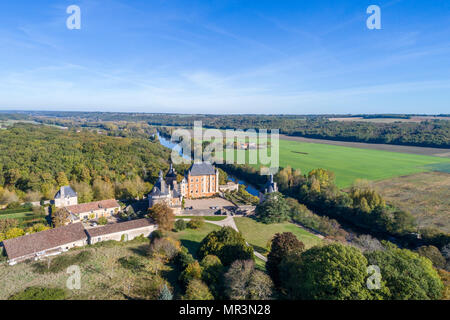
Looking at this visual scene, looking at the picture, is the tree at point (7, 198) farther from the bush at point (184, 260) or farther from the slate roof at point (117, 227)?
the bush at point (184, 260)

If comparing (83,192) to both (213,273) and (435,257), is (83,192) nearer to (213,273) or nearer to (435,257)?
(213,273)

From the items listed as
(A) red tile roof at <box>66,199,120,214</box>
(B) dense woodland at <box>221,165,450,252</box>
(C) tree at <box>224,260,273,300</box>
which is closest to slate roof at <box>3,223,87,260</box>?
(A) red tile roof at <box>66,199,120,214</box>

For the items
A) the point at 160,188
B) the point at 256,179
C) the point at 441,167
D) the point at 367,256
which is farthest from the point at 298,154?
the point at 367,256

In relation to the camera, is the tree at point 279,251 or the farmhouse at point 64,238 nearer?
the tree at point 279,251

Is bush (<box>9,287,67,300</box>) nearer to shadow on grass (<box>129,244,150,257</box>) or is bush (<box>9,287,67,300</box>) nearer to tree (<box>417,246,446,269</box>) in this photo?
shadow on grass (<box>129,244,150,257</box>)

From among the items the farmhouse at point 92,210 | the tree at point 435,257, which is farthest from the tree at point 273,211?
the farmhouse at point 92,210
